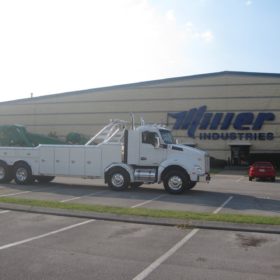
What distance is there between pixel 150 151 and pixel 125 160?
3.86ft

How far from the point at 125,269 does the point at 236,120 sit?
41.9 metres

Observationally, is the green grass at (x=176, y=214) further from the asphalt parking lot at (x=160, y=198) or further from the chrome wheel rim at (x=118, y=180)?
the chrome wheel rim at (x=118, y=180)

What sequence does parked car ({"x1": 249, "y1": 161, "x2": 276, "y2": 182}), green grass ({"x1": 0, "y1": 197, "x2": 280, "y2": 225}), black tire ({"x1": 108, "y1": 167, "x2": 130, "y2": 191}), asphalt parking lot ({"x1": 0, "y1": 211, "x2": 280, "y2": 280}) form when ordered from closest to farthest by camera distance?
1. asphalt parking lot ({"x1": 0, "y1": 211, "x2": 280, "y2": 280})
2. green grass ({"x1": 0, "y1": 197, "x2": 280, "y2": 225})
3. black tire ({"x1": 108, "y1": 167, "x2": 130, "y2": 191})
4. parked car ({"x1": 249, "y1": 161, "x2": 276, "y2": 182})

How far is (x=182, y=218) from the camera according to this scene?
11.1 m

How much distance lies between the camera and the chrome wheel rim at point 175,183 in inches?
728

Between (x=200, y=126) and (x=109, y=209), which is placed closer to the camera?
(x=109, y=209)

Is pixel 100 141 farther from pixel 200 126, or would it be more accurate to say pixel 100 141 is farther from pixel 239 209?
pixel 200 126

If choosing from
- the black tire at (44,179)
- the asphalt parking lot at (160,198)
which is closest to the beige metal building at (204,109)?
the black tire at (44,179)

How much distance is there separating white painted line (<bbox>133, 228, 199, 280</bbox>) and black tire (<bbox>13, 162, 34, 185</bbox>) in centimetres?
1349

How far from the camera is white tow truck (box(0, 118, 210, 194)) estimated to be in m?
18.7

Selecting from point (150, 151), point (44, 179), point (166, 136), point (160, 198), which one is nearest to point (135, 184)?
point (150, 151)

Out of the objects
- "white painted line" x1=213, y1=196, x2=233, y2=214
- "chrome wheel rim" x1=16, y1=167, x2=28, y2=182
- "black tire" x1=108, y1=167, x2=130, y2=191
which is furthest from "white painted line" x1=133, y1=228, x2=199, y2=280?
"chrome wheel rim" x1=16, y1=167, x2=28, y2=182

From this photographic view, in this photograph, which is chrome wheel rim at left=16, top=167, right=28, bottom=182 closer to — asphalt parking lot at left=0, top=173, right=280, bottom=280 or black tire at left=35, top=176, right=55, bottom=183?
black tire at left=35, top=176, right=55, bottom=183

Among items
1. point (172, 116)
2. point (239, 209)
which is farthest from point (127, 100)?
point (239, 209)
